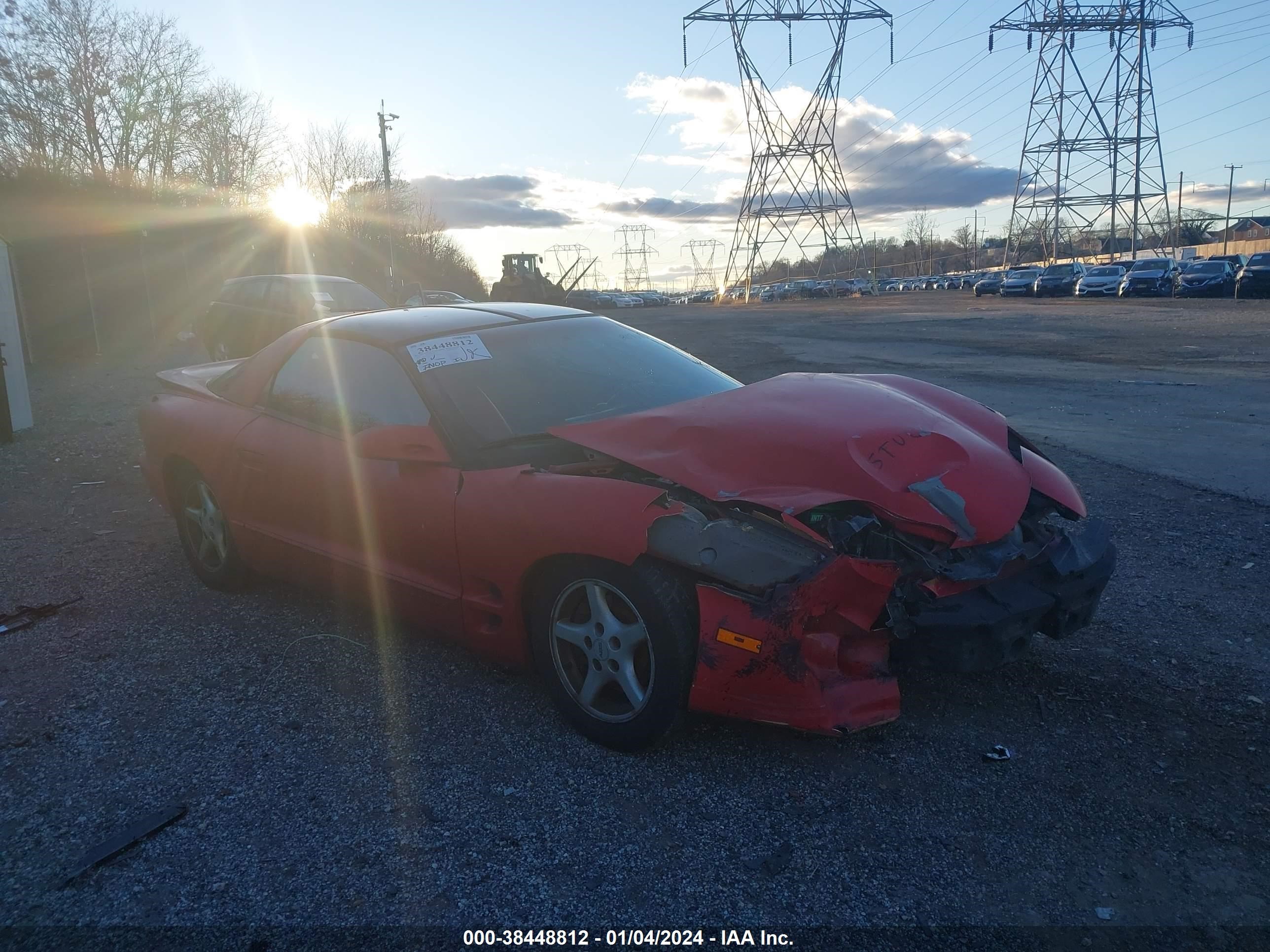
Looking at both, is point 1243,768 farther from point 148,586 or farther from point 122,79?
point 122,79

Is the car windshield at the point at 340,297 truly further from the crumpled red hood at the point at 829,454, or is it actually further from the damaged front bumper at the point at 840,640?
the damaged front bumper at the point at 840,640

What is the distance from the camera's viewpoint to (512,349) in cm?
388

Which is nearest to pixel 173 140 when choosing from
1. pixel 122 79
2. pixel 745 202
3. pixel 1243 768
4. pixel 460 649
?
pixel 122 79

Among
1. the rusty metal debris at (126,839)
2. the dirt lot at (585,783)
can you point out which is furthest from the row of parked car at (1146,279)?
the rusty metal debris at (126,839)

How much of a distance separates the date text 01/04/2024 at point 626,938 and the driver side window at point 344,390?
1907mm

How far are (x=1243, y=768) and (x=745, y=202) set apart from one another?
59.9 meters

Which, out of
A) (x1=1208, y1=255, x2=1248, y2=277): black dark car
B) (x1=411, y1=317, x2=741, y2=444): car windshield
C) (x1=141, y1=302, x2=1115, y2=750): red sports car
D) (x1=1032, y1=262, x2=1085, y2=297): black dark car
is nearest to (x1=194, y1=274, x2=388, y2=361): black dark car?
(x1=411, y1=317, x2=741, y2=444): car windshield

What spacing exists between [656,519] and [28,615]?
11.4ft

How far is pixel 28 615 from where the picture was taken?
435 cm

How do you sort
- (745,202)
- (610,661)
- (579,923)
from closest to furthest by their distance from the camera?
1. (579,923)
2. (610,661)
3. (745,202)

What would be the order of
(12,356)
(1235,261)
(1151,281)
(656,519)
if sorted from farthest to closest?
(1235,261), (1151,281), (12,356), (656,519)

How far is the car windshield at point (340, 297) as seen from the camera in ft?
44.1

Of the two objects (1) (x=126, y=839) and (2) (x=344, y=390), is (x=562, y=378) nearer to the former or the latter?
(2) (x=344, y=390)

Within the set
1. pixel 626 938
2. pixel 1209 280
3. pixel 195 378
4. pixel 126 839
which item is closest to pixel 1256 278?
pixel 1209 280
